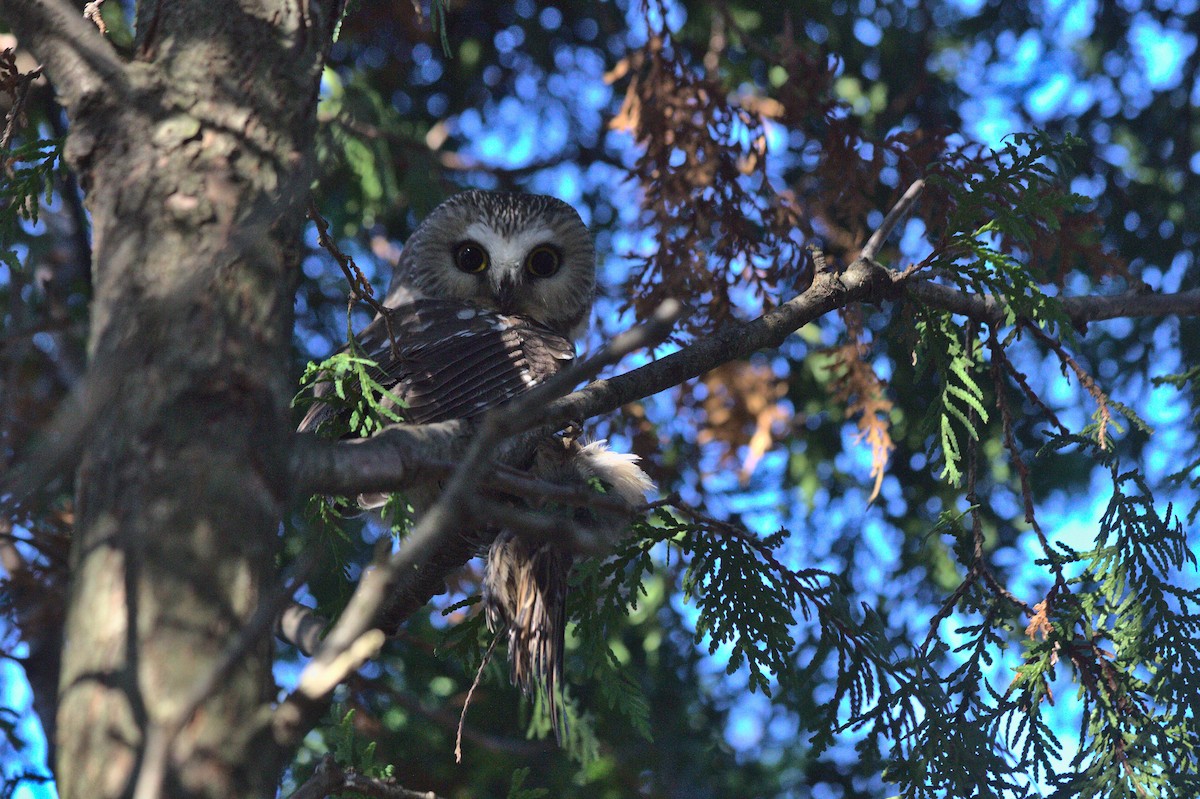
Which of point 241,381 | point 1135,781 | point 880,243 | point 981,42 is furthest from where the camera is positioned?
point 981,42

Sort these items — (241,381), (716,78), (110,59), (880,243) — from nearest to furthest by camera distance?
(241,381)
(110,59)
(880,243)
(716,78)

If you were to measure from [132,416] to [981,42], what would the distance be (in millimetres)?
4439

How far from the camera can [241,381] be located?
Result: 4.41ft

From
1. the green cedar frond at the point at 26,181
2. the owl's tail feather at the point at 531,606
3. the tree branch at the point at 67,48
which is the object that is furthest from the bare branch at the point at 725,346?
the green cedar frond at the point at 26,181

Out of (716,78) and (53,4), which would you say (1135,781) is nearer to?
(53,4)

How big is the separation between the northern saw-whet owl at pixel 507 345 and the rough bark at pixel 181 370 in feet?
2.11

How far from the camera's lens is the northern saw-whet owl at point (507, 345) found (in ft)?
8.80

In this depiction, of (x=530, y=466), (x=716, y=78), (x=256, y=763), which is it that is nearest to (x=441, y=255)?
(x=716, y=78)

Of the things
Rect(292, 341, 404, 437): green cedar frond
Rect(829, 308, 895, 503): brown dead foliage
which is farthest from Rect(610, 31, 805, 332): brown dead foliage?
Rect(292, 341, 404, 437): green cedar frond

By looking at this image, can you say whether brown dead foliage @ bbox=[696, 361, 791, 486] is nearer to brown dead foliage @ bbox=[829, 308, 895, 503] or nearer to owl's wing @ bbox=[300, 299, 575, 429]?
brown dead foliage @ bbox=[829, 308, 895, 503]

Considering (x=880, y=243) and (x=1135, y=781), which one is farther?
(x=880, y=243)

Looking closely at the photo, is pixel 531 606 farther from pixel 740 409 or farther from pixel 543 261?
pixel 740 409

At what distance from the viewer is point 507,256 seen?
3.96m

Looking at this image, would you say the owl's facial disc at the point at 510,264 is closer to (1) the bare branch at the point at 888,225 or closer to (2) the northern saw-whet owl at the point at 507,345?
(2) the northern saw-whet owl at the point at 507,345
